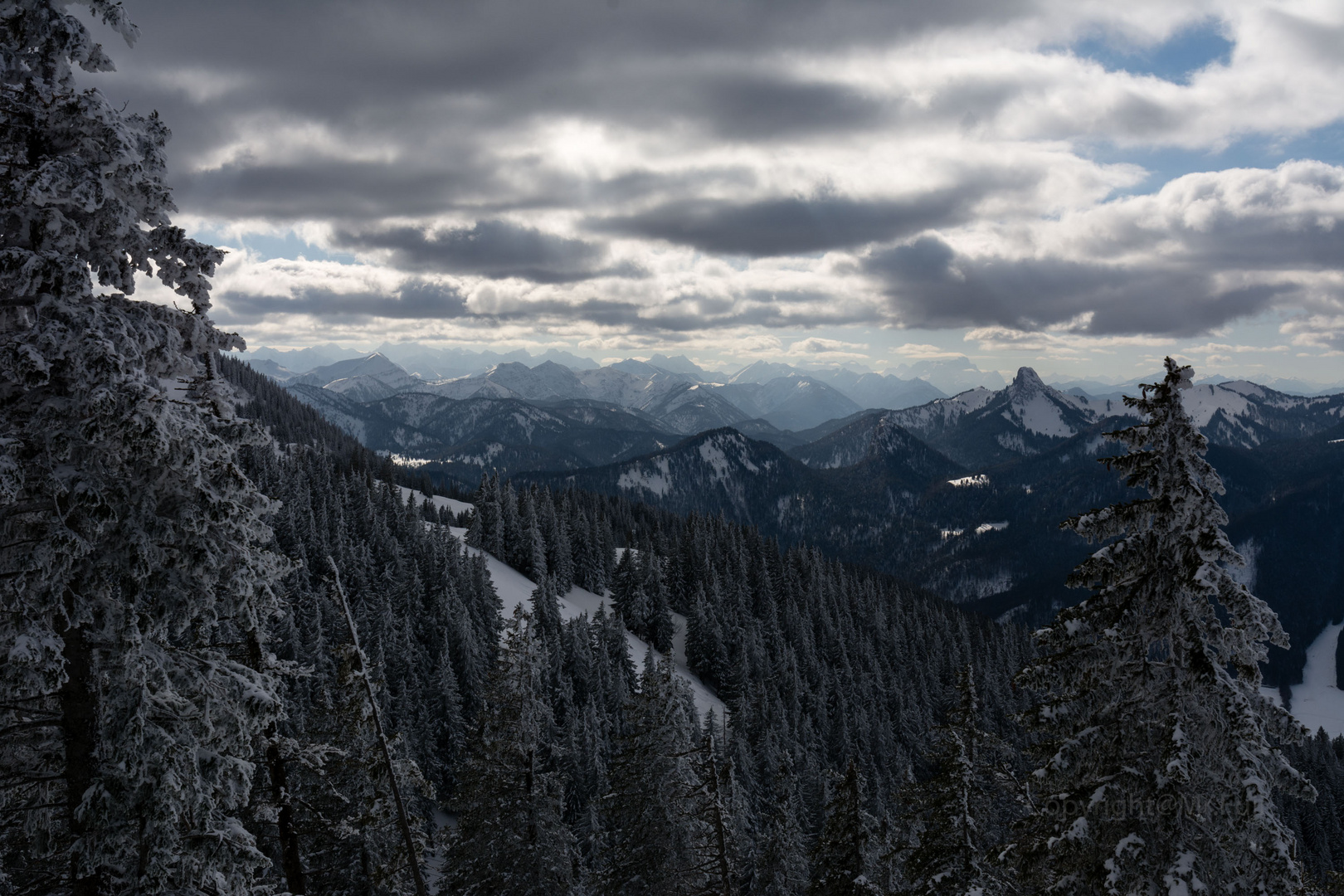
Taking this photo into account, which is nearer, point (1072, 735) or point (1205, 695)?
point (1205, 695)

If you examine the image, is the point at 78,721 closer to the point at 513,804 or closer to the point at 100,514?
the point at 100,514

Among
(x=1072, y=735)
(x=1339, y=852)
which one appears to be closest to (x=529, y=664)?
(x=1072, y=735)

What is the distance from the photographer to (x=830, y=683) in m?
96.0

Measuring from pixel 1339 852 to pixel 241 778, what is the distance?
137m

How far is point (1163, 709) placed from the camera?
33.3 ft

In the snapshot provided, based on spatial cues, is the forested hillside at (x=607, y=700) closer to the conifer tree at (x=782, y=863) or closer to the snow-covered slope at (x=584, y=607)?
the conifer tree at (x=782, y=863)

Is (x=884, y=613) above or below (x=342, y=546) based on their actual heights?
below

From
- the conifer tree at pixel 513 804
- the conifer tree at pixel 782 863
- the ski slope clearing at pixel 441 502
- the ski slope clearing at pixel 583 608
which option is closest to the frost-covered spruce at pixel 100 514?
the conifer tree at pixel 513 804

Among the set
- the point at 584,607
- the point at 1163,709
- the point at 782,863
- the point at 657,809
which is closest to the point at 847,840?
the point at 657,809

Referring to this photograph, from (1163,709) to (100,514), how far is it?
1376cm

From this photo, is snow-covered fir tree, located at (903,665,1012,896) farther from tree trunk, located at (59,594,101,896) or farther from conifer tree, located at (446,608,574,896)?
tree trunk, located at (59,594,101,896)

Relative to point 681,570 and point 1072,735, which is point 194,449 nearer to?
point 1072,735

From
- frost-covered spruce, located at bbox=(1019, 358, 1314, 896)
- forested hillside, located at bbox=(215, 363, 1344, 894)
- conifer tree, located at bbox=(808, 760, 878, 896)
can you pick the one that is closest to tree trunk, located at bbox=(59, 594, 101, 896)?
forested hillside, located at bbox=(215, 363, 1344, 894)

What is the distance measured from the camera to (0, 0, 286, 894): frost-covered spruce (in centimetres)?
754
